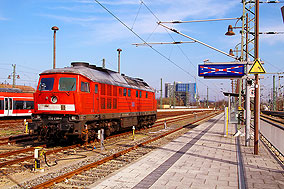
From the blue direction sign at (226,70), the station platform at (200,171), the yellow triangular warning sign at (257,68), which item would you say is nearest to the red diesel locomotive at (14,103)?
the station platform at (200,171)

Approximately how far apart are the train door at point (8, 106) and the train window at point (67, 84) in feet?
60.9

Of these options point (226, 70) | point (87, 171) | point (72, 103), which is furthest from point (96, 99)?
point (226, 70)

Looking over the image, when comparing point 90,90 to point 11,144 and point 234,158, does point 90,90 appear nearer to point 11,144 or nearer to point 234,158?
point 11,144

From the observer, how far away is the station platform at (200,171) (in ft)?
23.2

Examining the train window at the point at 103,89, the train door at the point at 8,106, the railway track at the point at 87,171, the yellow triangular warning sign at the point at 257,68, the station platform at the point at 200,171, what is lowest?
the railway track at the point at 87,171

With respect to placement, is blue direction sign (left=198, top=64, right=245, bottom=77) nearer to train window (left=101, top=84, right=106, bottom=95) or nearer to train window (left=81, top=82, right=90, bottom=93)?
train window (left=101, top=84, right=106, bottom=95)

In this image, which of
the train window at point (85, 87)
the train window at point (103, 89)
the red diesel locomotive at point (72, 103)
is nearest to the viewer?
the red diesel locomotive at point (72, 103)

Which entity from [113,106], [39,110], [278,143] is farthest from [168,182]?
[113,106]

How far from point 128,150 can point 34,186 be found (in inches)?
233

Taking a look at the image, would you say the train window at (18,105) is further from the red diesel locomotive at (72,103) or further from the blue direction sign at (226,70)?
the blue direction sign at (226,70)

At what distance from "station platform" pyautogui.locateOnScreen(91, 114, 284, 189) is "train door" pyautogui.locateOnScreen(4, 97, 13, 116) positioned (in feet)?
71.6

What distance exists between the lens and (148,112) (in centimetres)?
2366

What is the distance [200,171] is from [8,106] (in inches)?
1004

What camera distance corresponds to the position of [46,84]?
13.0m
